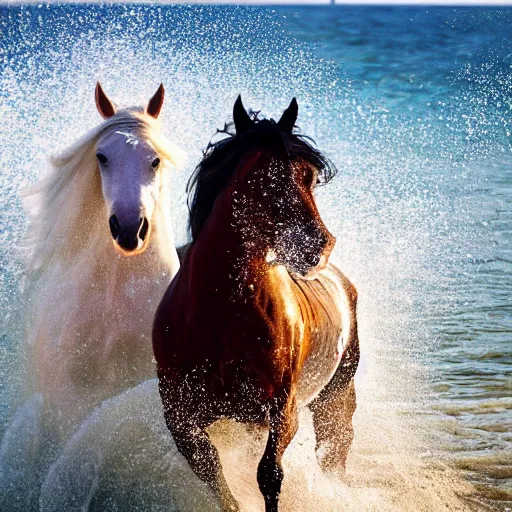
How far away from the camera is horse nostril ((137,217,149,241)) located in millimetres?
3246

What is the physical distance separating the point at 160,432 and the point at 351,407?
2.76 ft

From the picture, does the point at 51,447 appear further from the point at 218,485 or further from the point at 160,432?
the point at 218,485

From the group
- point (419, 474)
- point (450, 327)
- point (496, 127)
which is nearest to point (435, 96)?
point (496, 127)

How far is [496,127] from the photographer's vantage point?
1658 cm

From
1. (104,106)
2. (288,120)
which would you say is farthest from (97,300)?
(288,120)

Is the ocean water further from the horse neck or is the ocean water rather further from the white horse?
the horse neck

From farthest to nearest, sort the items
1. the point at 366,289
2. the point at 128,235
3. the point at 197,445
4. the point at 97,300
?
the point at 366,289, the point at 97,300, the point at 128,235, the point at 197,445

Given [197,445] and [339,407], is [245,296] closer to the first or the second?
[197,445]

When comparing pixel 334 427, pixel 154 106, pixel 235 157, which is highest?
pixel 154 106

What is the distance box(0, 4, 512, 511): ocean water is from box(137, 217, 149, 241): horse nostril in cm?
71

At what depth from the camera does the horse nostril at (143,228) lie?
10.6 ft

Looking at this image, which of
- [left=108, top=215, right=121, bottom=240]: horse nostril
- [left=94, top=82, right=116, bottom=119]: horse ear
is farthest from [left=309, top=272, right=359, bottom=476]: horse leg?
[left=94, top=82, right=116, bottom=119]: horse ear

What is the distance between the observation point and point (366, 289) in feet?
22.7

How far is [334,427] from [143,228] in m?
1.28
